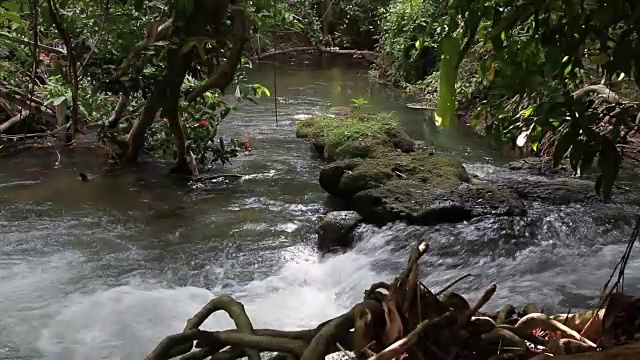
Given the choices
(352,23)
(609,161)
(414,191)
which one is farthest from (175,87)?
(352,23)

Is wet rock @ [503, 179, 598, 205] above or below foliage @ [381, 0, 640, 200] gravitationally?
below

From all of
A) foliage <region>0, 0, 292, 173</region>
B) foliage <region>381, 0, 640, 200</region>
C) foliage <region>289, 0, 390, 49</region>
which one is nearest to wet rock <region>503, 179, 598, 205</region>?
foliage <region>0, 0, 292, 173</region>

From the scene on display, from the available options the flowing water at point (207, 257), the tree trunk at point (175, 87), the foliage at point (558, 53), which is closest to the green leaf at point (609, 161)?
the foliage at point (558, 53)

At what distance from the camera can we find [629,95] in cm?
762

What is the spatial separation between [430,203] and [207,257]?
5.53ft

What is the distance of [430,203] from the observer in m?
5.04

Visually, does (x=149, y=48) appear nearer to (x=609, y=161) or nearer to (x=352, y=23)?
(x=609, y=161)

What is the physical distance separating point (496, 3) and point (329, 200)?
440 cm

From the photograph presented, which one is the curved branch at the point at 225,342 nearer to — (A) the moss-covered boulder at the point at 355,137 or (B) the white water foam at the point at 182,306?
(B) the white water foam at the point at 182,306

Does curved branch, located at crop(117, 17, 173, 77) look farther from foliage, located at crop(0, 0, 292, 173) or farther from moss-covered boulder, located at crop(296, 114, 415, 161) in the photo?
moss-covered boulder, located at crop(296, 114, 415, 161)

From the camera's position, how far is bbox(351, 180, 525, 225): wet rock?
194 inches

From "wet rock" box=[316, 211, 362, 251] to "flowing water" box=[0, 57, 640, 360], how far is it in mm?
84

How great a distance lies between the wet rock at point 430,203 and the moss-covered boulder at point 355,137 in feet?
4.14

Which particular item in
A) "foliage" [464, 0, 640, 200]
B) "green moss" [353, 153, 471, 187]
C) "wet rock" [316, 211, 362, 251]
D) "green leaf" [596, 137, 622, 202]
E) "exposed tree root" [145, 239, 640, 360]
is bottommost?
"wet rock" [316, 211, 362, 251]
